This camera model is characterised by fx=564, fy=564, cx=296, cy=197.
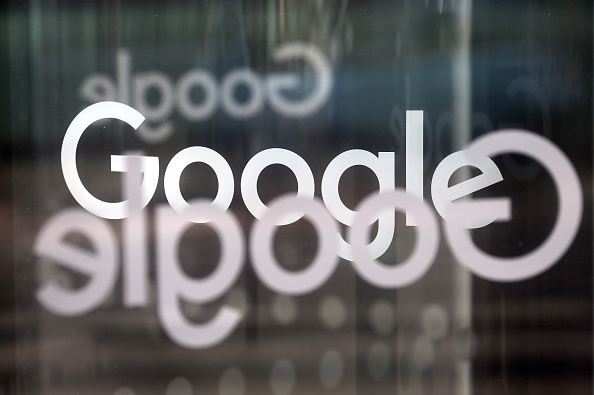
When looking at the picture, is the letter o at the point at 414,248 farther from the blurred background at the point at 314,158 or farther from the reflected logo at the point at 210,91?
the reflected logo at the point at 210,91

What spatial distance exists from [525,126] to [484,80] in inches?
8.5

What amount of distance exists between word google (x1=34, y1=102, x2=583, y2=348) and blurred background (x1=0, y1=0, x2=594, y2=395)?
28 millimetres

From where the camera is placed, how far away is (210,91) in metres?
1.99

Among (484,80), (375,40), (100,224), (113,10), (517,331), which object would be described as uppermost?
(113,10)

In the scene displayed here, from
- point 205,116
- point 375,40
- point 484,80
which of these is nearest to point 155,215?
point 205,116

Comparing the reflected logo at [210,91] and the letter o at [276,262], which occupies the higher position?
A: the reflected logo at [210,91]

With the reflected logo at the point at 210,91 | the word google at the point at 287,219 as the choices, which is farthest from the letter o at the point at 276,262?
the reflected logo at the point at 210,91

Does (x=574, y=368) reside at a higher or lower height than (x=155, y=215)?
lower

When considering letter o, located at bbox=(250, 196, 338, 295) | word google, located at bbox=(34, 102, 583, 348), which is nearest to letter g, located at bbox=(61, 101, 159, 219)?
word google, located at bbox=(34, 102, 583, 348)

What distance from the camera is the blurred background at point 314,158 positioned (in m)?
1.95

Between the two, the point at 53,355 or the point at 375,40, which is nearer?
the point at 375,40

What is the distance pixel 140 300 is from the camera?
2053 millimetres

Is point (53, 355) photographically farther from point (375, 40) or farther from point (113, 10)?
point (375, 40)

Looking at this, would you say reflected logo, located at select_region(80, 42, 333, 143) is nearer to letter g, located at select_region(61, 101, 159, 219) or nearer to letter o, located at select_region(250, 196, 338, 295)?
letter g, located at select_region(61, 101, 159, 219)
